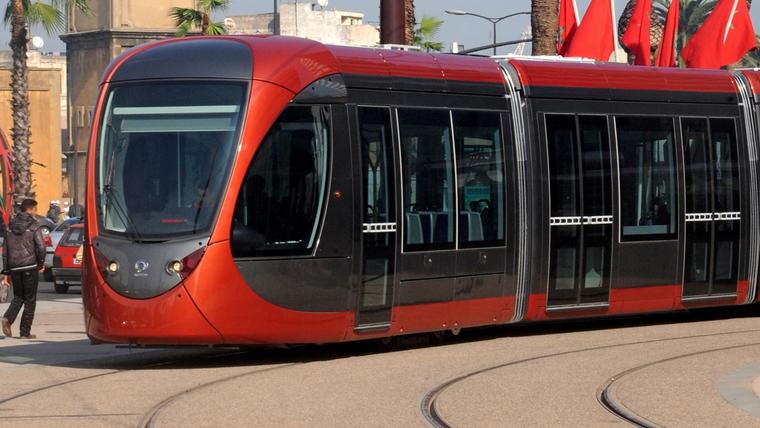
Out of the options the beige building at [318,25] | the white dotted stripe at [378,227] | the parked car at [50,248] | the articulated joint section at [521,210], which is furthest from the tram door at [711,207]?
the beige building at [318,25]

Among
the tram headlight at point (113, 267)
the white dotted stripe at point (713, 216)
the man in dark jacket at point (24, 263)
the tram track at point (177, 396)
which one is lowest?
the tram track at point (177, 396)

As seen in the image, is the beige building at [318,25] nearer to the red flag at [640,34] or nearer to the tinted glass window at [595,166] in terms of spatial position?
the red flag at [640,34]

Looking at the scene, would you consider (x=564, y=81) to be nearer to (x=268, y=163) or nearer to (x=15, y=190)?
(x=268, y=163)

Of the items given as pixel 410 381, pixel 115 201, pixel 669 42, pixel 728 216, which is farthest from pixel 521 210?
pixel 669 42

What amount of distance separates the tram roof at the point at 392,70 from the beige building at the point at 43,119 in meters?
49.3

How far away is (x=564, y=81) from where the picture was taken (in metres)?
16.0

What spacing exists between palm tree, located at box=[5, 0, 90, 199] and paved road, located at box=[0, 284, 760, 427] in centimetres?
2149

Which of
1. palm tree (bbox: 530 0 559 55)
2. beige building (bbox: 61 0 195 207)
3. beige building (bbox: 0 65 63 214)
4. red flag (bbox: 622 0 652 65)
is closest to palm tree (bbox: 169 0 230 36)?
palm tree (bbox: 530 0 559 55)

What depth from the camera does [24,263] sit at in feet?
56.7

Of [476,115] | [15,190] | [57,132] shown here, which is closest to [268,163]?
[476,115]

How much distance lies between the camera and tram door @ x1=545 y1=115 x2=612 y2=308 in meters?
15.7

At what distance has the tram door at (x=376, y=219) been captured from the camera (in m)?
13.8

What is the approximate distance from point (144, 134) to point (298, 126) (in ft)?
4.38

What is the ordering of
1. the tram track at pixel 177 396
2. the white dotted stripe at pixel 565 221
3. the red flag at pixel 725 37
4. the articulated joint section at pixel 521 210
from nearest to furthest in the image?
the tram track at pixel 177 396 < the articulated joint section at pixel 521 210 < the white dotted stripe at pixel 565 221 < the red flag at pixel 725 37
